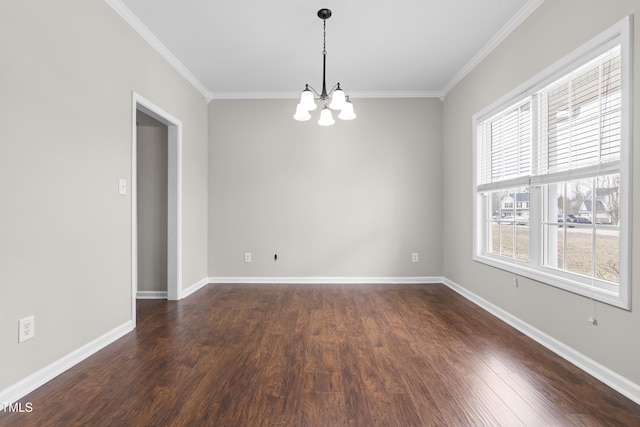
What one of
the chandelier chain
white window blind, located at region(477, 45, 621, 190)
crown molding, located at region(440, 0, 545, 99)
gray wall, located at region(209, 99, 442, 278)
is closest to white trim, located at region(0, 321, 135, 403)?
gray wall, located at region(209, 99, 442, 278)

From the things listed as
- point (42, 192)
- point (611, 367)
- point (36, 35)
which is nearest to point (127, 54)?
point (36, 35)

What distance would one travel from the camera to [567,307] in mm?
2346

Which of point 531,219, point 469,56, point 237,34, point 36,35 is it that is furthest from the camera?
point 469,56

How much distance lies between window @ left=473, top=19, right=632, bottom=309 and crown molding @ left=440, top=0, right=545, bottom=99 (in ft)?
1.91

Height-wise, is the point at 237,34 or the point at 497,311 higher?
the point at 237,34

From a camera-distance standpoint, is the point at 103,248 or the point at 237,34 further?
the point at 237,34

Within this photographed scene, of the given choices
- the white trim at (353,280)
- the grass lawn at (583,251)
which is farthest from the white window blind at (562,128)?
the white trim at (353,280)

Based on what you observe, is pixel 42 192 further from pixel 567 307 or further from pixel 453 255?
pixel 453 255

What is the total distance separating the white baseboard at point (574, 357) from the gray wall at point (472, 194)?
3 cm

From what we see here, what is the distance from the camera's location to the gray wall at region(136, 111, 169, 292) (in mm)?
4070

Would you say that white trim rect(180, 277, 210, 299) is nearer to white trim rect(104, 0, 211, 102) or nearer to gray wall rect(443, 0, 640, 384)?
white trim rect(104, 0, 211, 102)

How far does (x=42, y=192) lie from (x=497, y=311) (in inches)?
151

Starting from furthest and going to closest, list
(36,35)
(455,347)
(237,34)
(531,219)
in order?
(237,34) < (531,219) < (455,347) < (36,35)

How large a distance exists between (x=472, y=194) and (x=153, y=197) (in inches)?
152
